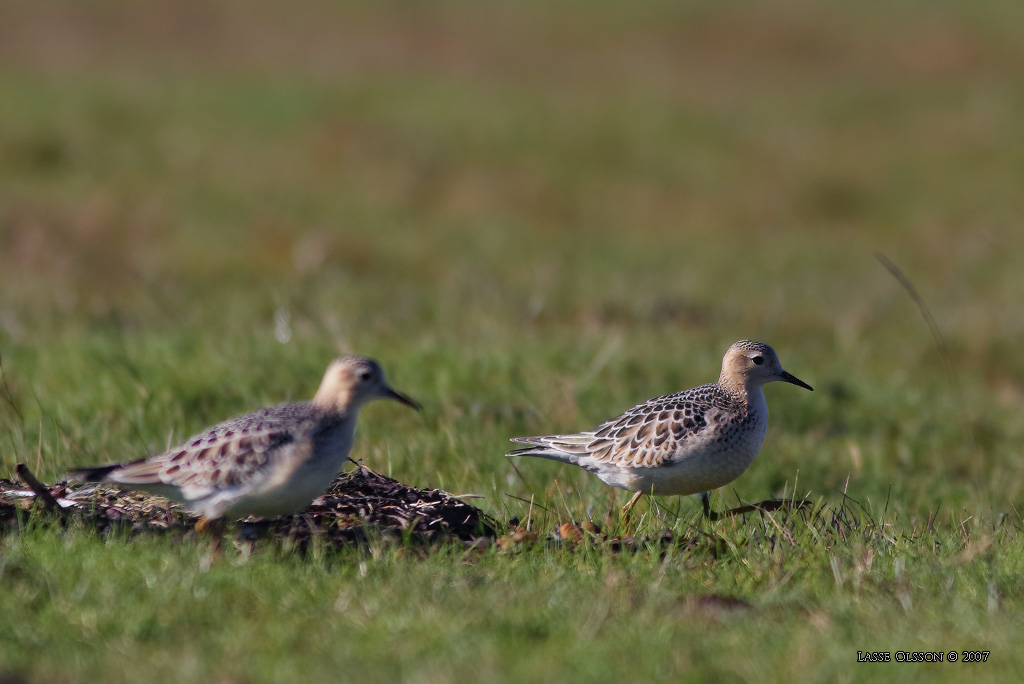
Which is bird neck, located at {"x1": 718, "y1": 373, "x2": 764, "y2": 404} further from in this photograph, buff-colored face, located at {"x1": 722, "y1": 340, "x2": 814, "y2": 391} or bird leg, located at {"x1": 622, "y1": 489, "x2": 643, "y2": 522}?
bird leg, located at {"x1": 622, "y1": 489, "x2": 643, "y2": 522}

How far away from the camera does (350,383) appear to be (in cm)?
607

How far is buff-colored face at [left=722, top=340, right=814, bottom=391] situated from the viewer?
7492mm

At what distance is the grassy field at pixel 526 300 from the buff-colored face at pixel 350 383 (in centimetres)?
74

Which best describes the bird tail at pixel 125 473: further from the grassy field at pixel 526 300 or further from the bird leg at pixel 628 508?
the bird leg at pixel 628 508

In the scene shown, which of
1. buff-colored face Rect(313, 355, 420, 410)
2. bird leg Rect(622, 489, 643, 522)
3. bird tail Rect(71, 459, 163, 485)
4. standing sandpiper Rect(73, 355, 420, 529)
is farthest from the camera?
bird leg Rect(622, 489, 643, 522)

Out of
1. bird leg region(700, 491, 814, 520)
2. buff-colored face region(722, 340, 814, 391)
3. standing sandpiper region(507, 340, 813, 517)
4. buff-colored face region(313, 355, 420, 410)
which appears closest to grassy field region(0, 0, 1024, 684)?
bird leg region(700, 491, 814, 520)

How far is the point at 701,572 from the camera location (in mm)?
5930

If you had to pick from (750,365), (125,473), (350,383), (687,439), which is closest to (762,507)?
(687,439)

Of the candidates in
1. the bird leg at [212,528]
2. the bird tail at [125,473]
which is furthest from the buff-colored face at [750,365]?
the bird tail at [125,473]

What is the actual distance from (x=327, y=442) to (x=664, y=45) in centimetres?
2920

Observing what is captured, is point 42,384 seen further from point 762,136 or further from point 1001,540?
point 762,136

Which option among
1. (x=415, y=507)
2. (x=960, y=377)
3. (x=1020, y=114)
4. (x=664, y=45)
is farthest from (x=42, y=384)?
(x=664, y=45)

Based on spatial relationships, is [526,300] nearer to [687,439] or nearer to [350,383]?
[687,439]

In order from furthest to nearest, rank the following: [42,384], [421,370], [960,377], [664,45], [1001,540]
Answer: [664,45], [960,377], [421,370], [42,384], [1001,540]
